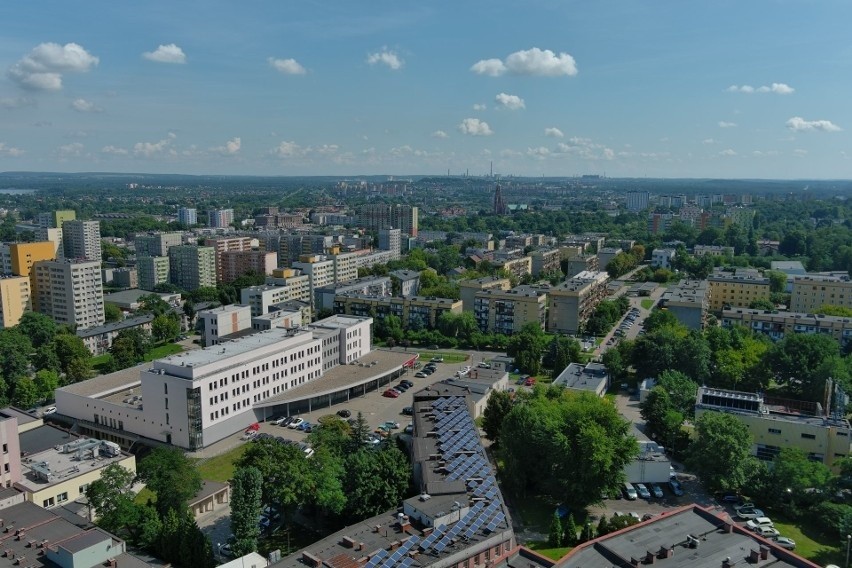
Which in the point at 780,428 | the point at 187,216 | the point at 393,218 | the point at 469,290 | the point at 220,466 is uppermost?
the point at 393,218

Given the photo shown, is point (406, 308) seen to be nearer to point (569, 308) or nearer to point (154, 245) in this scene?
point (569, 308)

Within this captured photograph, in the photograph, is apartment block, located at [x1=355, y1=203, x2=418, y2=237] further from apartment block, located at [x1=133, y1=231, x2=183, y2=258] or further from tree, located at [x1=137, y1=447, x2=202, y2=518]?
tree, located at [x1=137, y1=447, x2=202, y2=518]

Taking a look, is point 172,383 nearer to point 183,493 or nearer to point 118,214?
point 183,493

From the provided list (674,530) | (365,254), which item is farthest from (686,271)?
(674,530)

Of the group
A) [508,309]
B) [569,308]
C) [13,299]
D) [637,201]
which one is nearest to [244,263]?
[13,299]

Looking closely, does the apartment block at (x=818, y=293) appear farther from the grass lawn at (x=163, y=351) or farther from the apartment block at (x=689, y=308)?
the grass lawn at (x=163, y=351)

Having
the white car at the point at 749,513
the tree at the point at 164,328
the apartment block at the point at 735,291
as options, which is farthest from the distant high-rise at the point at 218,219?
the white car at the point at 749,513
